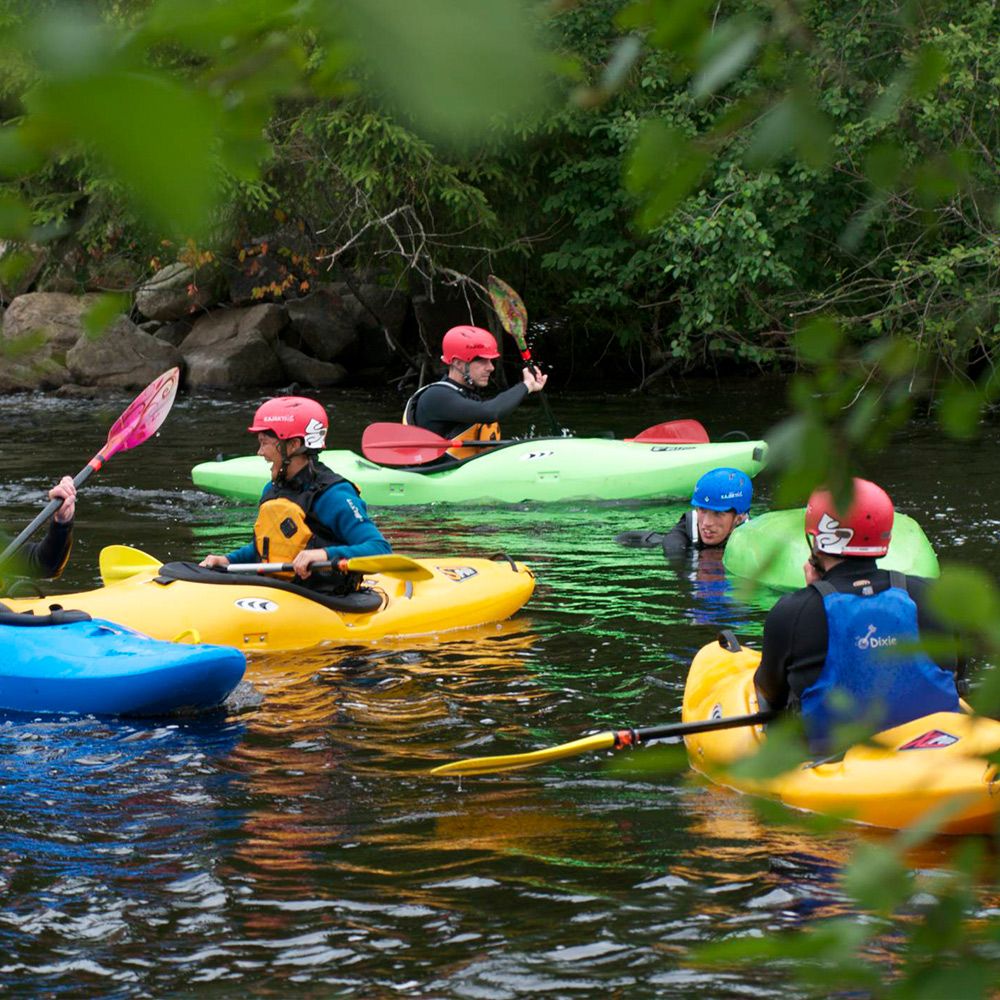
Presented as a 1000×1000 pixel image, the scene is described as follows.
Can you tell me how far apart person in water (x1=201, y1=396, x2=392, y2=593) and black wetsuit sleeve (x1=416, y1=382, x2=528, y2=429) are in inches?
153

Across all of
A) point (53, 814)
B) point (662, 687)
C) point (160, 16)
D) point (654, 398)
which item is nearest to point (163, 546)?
point (662, 687)

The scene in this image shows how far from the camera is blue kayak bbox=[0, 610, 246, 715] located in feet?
18.4

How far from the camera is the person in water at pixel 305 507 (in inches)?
264

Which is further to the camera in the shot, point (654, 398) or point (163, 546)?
point (654, 398)

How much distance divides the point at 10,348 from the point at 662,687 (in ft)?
17.0

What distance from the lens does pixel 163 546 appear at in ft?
31.1

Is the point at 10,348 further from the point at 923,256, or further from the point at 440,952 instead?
the point at 923,256

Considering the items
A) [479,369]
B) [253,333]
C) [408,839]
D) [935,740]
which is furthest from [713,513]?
[253,333]

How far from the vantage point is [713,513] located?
28.6 ft

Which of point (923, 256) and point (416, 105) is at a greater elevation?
point (923, 256)

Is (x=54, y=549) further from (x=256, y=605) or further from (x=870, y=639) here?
(x=870, y=639)

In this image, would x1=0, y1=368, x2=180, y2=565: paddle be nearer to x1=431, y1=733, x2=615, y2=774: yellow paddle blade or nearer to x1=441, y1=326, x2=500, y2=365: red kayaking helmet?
x1=441, y1=326, x2=500, y2=365: red kayaking helmet

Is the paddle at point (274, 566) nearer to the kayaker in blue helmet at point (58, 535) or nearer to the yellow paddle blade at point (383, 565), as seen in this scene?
the yellow paddle blade at point (383, 565)

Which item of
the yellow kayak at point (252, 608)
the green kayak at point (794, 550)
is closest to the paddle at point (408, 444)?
the green kayak at point (794, 550)
